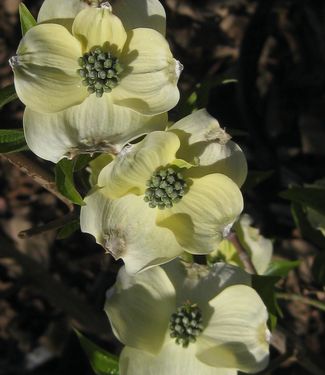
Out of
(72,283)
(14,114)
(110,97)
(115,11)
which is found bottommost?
(72,283)

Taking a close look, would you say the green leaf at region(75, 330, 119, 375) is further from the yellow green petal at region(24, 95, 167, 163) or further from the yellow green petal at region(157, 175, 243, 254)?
the yellow green petal at region(24, 95, 167, 163)

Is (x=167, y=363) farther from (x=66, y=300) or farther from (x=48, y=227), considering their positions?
(x=66, y=300)

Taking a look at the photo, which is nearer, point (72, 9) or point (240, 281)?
point (72, 9)

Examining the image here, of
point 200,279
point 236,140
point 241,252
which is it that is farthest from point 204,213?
point 236,140

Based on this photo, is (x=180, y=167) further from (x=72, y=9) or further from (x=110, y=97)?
(x=72, y=9)

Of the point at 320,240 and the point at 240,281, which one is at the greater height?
the point at 240,281

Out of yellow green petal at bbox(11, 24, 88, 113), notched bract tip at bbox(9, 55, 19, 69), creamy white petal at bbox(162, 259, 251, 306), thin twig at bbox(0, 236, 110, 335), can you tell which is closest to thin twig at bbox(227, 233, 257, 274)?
creamy white petal at bbox(162, 259, 251, 306)

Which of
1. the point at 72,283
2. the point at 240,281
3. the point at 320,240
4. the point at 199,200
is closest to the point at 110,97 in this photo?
the point at 199,200
